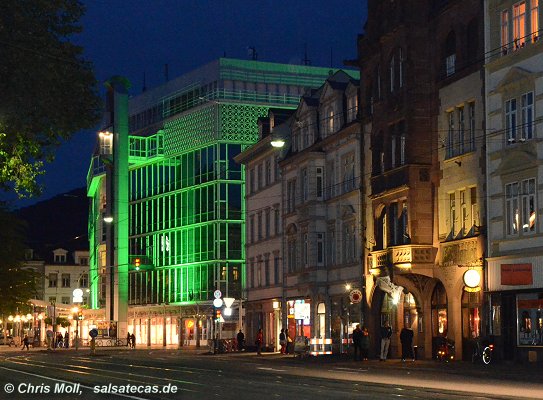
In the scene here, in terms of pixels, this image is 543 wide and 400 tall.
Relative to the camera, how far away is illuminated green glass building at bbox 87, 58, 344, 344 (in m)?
98.8

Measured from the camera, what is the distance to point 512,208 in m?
46.9

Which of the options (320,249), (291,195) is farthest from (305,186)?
(320,249)

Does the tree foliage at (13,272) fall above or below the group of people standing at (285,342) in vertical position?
above

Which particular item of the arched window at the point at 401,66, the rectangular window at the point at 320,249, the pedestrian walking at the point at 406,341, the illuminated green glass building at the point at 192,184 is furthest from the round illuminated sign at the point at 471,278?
the illuminated green glass building at the point at 192,184

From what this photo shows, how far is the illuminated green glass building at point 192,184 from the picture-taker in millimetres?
98812

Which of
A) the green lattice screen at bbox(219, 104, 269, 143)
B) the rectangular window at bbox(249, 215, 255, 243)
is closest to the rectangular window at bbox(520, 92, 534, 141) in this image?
the rectangular window at bbox(249, 215, 255, 243)

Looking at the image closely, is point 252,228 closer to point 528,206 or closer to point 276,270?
point 276,270

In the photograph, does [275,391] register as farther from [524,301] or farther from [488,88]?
[488,88]

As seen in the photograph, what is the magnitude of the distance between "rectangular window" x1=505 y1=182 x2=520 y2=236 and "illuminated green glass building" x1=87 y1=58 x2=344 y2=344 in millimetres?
50929

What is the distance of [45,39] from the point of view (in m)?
21.7

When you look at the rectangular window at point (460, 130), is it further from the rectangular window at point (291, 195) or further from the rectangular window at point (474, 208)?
the rectangular window at point (291, 195)

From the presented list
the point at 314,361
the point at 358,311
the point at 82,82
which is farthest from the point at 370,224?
the point at 82,82

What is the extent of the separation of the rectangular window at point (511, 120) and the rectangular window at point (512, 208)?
1.85 metres

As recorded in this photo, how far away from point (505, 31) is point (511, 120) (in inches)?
142
